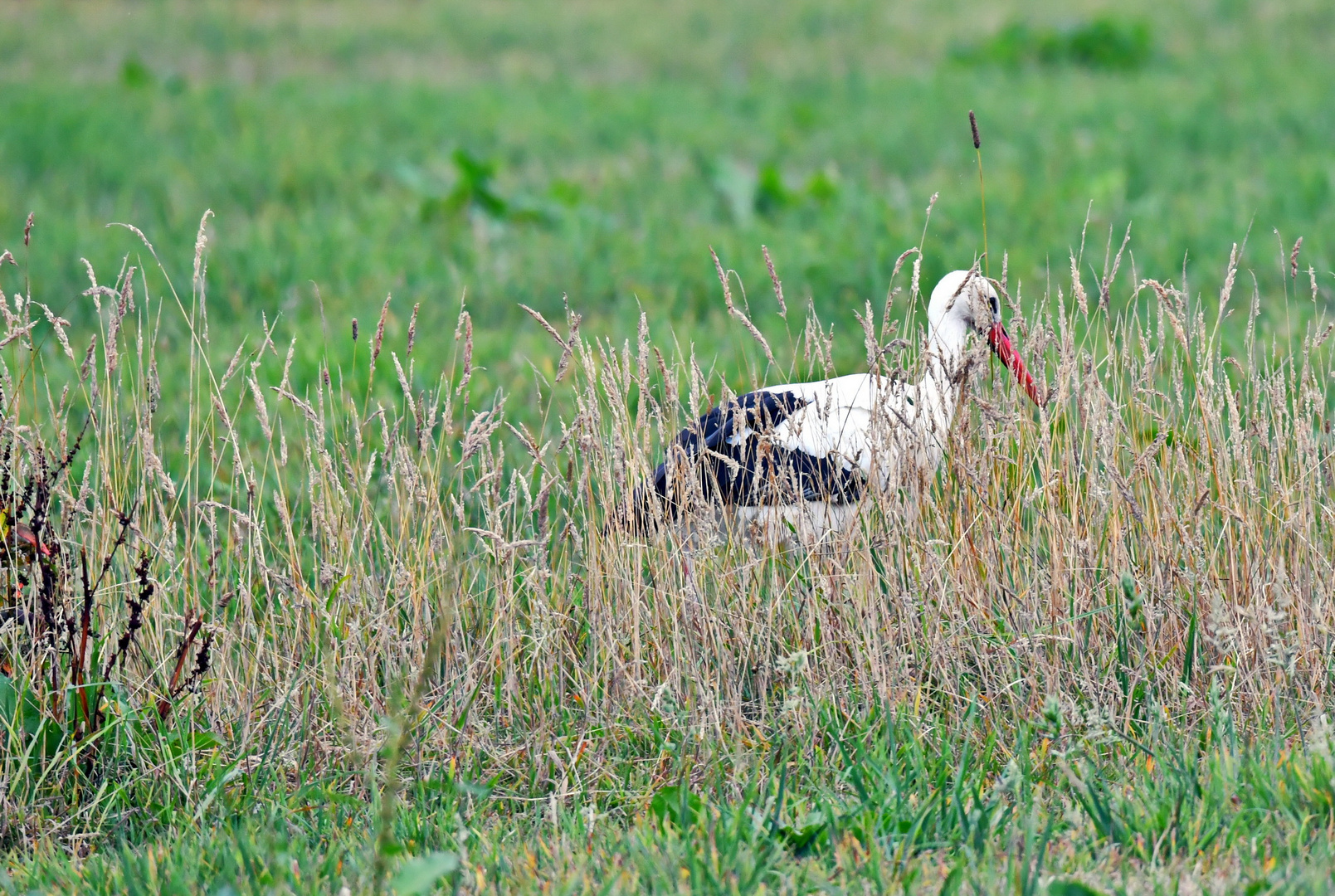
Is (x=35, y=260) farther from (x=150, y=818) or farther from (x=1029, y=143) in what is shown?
(x=1029, y=143)

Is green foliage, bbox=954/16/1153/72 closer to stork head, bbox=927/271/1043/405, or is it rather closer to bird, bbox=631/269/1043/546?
stork head, bbox=927/271/1043/405

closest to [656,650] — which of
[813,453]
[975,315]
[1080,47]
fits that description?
[813,453]

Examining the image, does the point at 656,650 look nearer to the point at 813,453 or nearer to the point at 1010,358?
the point at 813,453

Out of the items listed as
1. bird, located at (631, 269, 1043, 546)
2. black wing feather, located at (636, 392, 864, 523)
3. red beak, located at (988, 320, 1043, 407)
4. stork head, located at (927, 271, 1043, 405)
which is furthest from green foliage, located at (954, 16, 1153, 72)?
black wing feather, located at (636, 392, 864, 523)

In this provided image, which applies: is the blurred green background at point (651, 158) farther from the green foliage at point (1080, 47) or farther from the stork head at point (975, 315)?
the stork head at point (975, 315)

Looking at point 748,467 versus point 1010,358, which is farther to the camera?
point 1010,358

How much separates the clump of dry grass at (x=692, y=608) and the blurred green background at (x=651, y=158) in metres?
0.64

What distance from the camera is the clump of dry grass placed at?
2889 millimetres

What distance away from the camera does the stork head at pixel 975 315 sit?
311cm

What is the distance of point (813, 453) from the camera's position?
11.4ft

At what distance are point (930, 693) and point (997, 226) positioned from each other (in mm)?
4806

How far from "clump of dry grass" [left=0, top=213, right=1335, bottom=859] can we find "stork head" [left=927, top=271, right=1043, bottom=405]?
88 millimetres

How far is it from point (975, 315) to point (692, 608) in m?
0.98

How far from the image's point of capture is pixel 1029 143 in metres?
9.75
